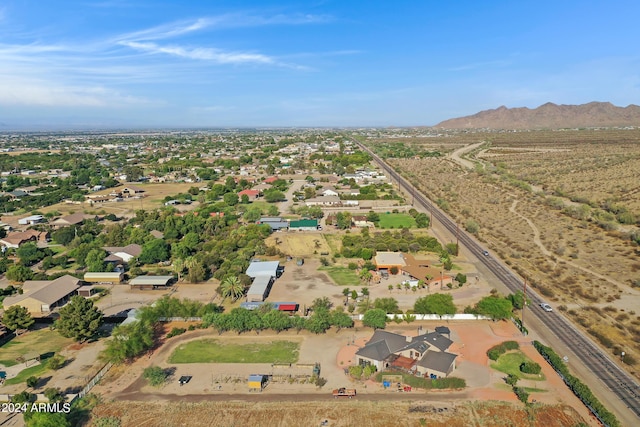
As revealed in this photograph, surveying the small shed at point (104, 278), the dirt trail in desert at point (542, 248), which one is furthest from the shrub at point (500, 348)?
the small shed at point (104, 278)

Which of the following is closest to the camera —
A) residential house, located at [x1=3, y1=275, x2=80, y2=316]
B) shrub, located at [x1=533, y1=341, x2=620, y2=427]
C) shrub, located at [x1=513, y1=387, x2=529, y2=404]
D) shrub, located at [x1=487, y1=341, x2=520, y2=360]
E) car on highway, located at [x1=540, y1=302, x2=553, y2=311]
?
shrub, located at [x1=533, y1=341, x2=620, y2=427]

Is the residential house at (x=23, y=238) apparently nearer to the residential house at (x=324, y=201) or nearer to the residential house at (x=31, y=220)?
the residential house at (x=31, y=220)

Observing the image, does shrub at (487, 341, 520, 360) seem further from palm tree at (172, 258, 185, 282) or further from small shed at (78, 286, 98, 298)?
small shed at (78, 286, 98, 298)

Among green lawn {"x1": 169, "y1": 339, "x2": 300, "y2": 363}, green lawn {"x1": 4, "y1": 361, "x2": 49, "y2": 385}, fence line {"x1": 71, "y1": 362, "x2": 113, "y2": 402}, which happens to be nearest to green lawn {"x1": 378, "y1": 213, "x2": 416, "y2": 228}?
green lawn {"x1": 169, "y1": 339, "x2": 300, "y2": 363}

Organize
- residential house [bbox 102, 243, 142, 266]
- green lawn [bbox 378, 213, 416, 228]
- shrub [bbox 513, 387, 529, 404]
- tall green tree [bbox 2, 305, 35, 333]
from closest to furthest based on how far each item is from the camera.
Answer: shrub [bbox 513, 387, 529, 404] < tall green tree [bbox 2, 305, 35, 333] < residential house [bbox 102, 243, 142, 266] < green lawn [bbox 378, 213, 416, 228]

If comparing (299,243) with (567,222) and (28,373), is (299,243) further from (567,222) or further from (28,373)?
(567,222)

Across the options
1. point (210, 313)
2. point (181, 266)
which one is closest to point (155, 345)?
point (210, 313)

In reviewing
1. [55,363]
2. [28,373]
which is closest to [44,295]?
[28,373]
